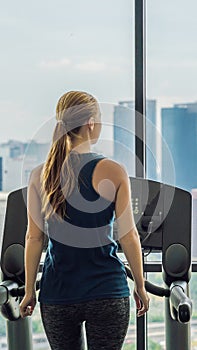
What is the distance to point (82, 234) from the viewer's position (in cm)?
211

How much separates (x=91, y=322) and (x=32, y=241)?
39cm

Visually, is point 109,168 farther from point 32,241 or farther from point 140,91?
point 140,91

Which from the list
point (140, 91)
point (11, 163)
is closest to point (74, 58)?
point (140, 91)

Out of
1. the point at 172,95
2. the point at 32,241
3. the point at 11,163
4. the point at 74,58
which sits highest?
the point at 74,58

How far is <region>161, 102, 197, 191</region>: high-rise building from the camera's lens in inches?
133

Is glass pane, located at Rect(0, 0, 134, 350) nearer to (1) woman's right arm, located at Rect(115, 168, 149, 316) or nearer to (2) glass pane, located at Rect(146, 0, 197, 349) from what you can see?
(2) glass pane, located at Rect(146, 0, 197, 349)

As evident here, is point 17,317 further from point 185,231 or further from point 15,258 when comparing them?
point 185,231

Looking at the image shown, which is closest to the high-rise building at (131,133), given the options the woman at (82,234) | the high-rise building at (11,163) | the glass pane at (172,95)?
the glass pane at (172,95)

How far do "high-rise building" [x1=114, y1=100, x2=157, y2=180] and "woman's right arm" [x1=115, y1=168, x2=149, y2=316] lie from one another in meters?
1.16

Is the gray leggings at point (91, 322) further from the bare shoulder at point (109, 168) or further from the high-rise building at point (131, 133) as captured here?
the high-rise building at point (131, 133)

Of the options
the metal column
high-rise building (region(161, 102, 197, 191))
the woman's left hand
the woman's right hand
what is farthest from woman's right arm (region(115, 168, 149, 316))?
high-rise building (region(161, 102, 197, 191))

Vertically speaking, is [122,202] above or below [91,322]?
above

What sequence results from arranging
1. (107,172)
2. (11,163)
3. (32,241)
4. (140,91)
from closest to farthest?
(107,172) → (32,241) → (140,91) → (11,163)

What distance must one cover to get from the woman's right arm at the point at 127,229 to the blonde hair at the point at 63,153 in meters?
0.19
